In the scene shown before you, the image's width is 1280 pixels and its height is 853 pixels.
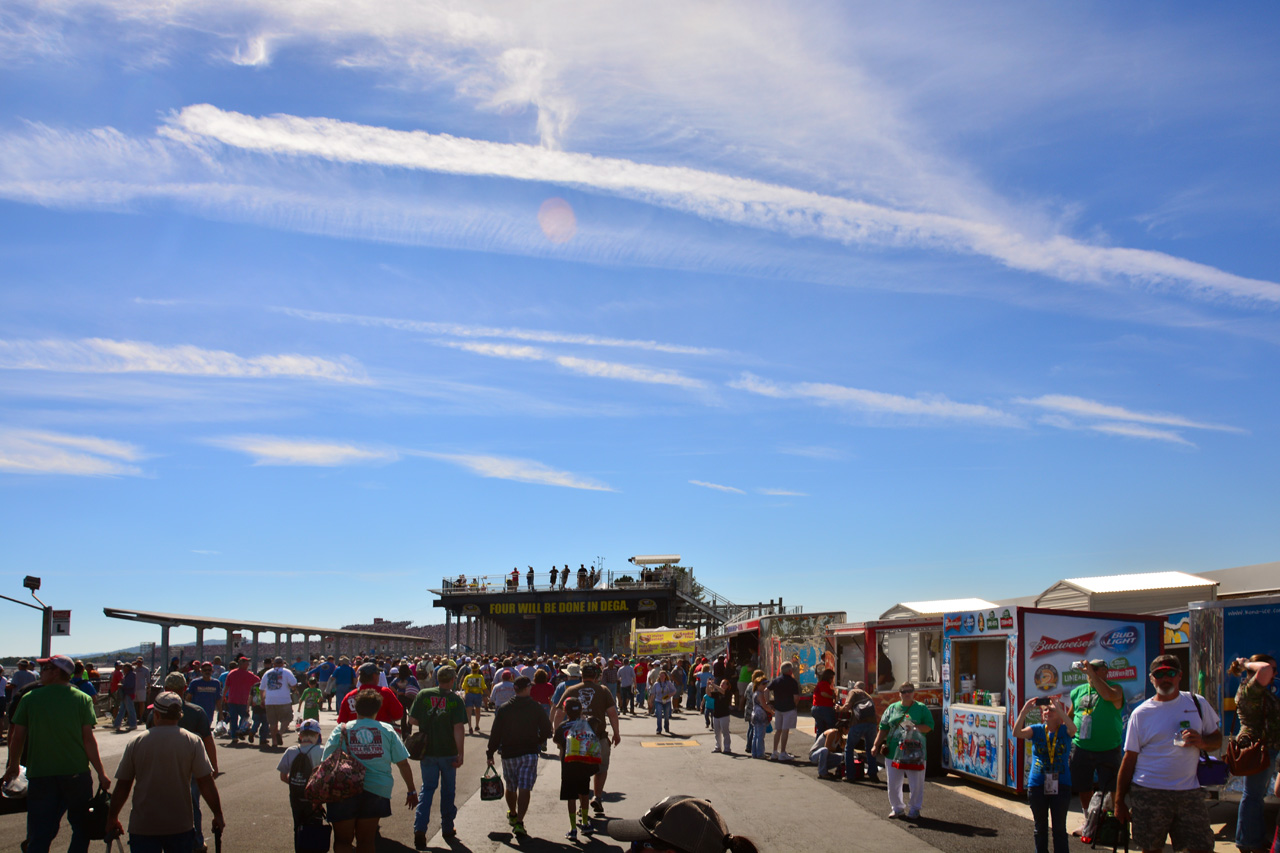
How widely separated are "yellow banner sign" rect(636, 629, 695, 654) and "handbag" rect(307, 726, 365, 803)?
1245 inches

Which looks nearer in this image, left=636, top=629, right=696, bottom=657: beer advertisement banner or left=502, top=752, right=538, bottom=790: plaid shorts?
left=502, top=752, right=538, bottom=790: plaid shorts

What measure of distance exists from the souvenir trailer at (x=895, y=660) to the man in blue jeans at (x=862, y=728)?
88 cm

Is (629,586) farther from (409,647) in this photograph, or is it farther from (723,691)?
(723,691)

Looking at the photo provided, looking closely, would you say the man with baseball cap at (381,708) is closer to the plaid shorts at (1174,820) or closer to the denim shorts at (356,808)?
the denim shorts at (356,808)

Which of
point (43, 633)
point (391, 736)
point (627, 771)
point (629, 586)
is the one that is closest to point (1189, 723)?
point (391, 736)

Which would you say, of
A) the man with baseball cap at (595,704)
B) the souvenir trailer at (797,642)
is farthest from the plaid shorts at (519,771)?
the souvenir trailer at (797,642)

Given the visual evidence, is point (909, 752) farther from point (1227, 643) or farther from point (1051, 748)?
point (1227, 643)

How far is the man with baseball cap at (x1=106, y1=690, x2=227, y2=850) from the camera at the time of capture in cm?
546

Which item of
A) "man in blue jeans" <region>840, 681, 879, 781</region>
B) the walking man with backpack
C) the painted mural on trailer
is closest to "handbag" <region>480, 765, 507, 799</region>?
the walking man with backpack

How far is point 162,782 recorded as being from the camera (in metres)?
5.53

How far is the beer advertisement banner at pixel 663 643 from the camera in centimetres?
3716

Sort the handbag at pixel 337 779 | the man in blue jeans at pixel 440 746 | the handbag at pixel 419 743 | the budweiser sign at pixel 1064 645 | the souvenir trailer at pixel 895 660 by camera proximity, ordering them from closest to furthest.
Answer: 1. the handbag at pixel 337 779
2. the handbag at pixel 419 743
3. the man in blue jeans at pixel 440 746
4. the budweiser sign at pixel 1064 645
5. the souvenir trailer at pixel 895 660

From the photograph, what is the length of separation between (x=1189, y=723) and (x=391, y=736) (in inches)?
208

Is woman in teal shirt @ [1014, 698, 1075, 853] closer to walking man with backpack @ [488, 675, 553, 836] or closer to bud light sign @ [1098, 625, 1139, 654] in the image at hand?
bud light sign @ [1098, 625, 1139, 654]
